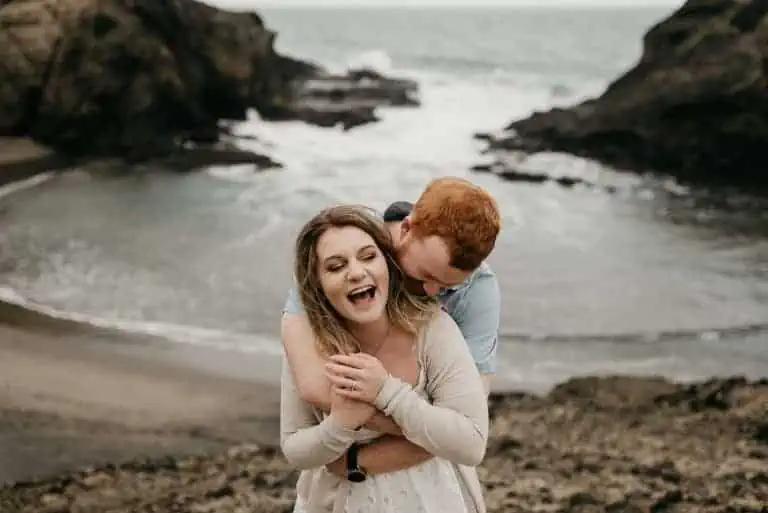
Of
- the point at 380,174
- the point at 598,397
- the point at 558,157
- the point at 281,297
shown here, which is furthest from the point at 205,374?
the point at 558,157

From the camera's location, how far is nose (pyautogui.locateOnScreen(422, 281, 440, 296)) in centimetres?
147

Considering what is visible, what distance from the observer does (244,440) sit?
3.50 m

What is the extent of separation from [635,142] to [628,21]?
0.64 m

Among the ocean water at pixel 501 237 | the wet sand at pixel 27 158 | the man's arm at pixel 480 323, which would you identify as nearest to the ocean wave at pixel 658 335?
the ocean water at pixel 501 237

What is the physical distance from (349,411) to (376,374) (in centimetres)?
7

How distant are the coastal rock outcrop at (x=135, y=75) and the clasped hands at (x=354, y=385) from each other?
121 inches

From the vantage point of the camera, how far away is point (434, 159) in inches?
164

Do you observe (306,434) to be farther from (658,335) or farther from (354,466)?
(658,335)

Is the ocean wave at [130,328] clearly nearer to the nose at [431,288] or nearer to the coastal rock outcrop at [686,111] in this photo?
the coastal rock outcrop at [686,111]

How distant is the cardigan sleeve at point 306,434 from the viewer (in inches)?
55.8

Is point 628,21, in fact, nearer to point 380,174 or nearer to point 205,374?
point 380,174

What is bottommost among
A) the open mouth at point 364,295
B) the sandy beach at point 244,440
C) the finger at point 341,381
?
the sandy beach at point 244,440

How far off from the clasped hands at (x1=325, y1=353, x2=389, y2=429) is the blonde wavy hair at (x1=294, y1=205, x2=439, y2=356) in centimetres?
6

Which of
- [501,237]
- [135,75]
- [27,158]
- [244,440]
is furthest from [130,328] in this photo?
[501,237]
